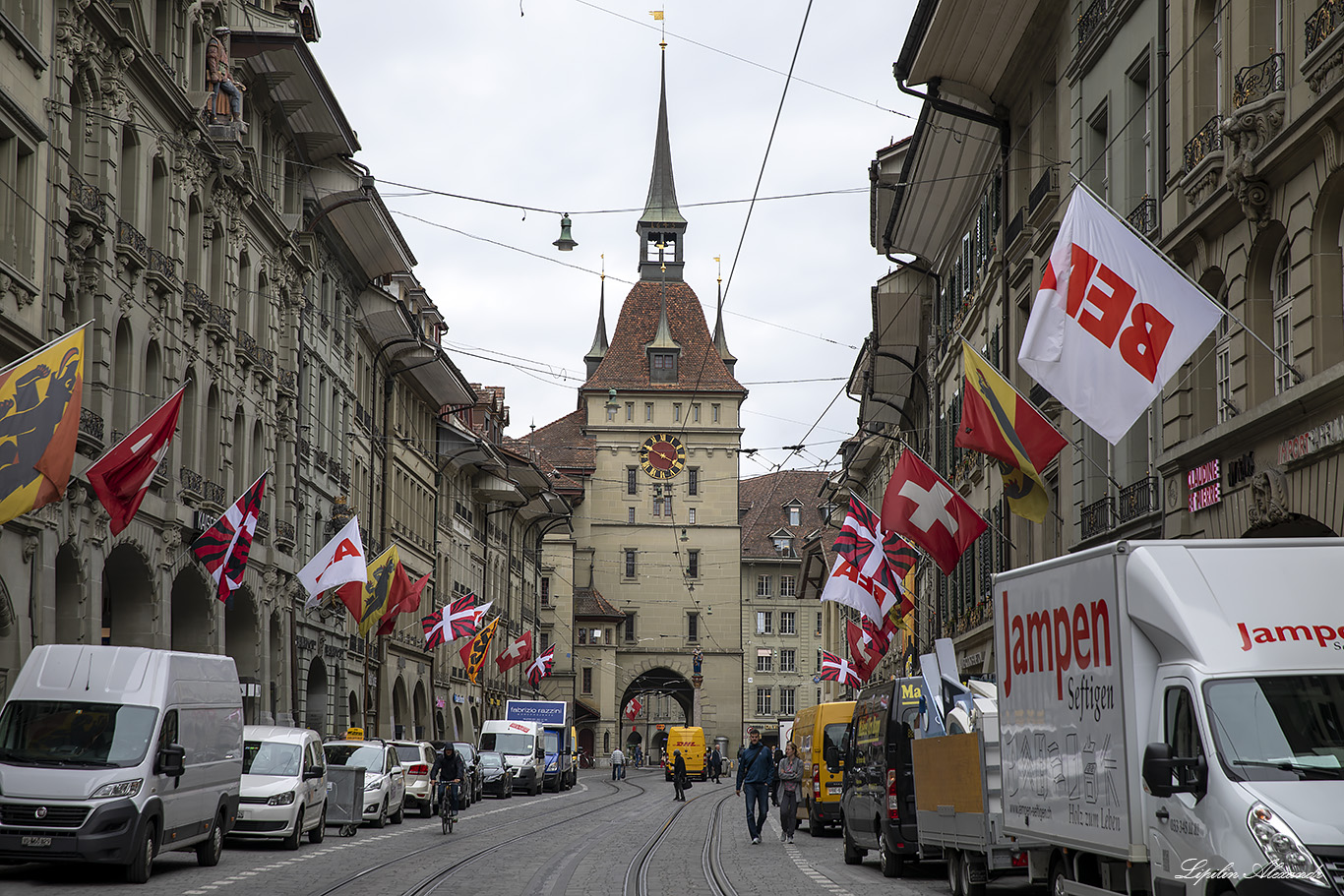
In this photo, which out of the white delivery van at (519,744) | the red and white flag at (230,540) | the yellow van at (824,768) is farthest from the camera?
the white delivery van at (519,744)

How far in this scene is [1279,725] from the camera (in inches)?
406

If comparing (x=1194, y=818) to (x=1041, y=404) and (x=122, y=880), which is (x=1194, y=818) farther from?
(x=1041, y=404)

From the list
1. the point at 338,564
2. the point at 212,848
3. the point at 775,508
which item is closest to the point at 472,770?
the point at 338,564

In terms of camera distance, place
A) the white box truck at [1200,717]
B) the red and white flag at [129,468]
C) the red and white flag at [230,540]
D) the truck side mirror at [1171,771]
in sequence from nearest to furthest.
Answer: the white box truck at [1200,717] < the truck side mirror at [1171,771] < the red and white flag at [129,468] < the red and white flag at [230,540]

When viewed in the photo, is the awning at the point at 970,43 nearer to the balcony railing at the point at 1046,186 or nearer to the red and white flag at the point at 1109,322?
the balcony railing at the point at 1046,186

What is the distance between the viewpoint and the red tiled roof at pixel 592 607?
357ft

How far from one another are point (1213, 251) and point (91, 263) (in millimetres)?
16777

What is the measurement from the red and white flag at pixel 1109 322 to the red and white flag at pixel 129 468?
11.7 m

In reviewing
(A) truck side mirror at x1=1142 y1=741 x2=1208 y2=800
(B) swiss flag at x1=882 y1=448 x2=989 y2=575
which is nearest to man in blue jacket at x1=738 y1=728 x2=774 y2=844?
(B) swiss flag at x1=882 y1=448 x2=989 y2=575

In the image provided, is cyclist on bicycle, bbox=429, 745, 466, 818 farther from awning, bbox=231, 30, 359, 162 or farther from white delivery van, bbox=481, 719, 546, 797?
white delivery van, bbox=481, 719, 546, 797

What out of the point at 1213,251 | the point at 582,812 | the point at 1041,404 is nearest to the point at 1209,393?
the point at 1213,251

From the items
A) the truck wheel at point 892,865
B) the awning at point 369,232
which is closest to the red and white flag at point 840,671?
the awning at point 369,232

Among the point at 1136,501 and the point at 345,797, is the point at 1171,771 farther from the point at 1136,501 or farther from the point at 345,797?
the point at 345,797

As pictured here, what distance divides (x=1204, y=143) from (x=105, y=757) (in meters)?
13.6
